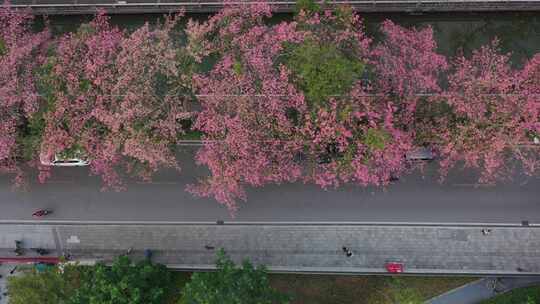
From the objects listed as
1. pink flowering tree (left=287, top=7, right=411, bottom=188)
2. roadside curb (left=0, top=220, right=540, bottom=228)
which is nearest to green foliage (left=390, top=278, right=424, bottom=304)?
roadside curb (left=0, top=220, right=540, bottom=228)

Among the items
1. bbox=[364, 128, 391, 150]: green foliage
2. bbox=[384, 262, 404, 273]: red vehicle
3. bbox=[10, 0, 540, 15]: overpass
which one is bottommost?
bbox=[384, 262, 404, 273]: red vehicle

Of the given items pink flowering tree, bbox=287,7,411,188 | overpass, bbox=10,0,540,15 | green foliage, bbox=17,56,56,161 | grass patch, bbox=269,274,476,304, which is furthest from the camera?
overpass, bbox=10,0,540,15

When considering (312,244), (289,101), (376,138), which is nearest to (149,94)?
(289,101)

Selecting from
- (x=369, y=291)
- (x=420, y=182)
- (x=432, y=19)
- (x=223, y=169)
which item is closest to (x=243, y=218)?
(x=223, y=169)

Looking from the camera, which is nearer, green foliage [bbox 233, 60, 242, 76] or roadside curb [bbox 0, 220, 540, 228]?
green foliage [bbox 233, 60, 242, 76]

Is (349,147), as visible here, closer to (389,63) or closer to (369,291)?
(389,63)

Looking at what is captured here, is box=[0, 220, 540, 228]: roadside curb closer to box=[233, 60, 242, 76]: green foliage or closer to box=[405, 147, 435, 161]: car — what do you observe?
box=[405, 147, 435, 161]: car

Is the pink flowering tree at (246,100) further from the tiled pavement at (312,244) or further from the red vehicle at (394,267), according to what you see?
the red vehicle at (394,267)
